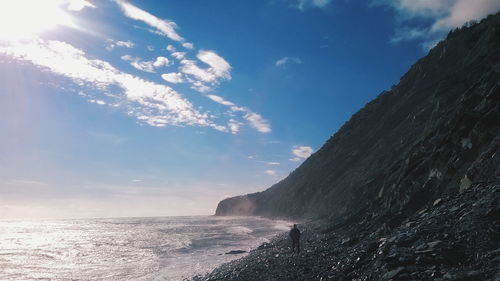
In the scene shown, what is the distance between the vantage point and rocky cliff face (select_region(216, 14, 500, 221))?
20.5 metres

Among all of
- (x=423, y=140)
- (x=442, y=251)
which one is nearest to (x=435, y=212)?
(x=442, y=251)

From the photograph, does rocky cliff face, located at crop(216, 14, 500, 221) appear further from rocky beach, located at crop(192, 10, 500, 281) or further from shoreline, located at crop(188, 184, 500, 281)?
shoreline, located at crop(188, 184, 500, 281)

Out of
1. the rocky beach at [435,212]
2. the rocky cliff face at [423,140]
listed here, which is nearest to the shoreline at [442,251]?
the rocky beach at [435,212]

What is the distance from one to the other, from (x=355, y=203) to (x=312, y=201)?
47592 millimetres

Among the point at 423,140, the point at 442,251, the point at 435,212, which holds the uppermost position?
the point at 423,140

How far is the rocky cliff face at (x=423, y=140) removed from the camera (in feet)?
67.3

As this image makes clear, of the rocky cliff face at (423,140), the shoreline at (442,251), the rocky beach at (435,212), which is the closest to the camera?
the shoreline at (442,251)

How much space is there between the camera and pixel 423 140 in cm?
3008

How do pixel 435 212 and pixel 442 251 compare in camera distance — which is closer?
pixel 442 251

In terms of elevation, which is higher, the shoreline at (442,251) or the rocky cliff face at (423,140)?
the rocky cliff face at (423,140)

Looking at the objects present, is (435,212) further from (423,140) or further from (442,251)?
(423,140)

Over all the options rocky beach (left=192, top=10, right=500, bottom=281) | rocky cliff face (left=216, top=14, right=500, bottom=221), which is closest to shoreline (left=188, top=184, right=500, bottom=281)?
rocky beach (left=192, top=10, right=500, bottom=281)

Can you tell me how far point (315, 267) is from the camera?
682 inches

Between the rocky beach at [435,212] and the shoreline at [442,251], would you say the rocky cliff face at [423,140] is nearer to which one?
the rocky beach at [435,212]
